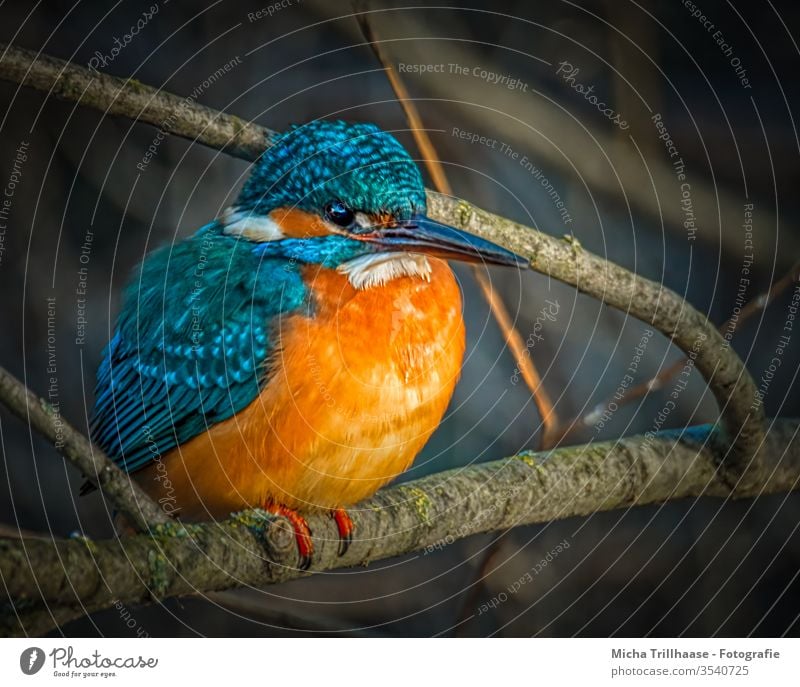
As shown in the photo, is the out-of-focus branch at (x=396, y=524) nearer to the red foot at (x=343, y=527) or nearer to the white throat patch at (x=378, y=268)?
the red foot at (x=343, y=527)

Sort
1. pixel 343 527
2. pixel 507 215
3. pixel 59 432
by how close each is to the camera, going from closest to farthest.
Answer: pixel 59 432 → pixel 343 527 → pixel 507 215

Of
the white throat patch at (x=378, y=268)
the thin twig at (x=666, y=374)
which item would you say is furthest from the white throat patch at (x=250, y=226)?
the thin twig at (x=666, y=374)

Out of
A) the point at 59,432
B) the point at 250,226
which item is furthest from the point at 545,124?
the point at 59,432

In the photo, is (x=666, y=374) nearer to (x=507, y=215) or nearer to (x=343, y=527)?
(x=507, y=215)

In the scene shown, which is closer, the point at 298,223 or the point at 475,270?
the point at 298,223

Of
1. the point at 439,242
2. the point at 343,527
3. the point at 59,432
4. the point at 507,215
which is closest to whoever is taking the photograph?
the point at 59,432

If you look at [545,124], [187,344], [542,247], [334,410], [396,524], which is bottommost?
[396,524]

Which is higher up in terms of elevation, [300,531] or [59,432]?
[59,432]

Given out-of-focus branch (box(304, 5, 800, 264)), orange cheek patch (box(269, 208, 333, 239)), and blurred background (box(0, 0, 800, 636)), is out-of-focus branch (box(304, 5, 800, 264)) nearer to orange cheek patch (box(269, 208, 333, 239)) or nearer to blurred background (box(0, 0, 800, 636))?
blurred background (box(0, 0, 800, 636))

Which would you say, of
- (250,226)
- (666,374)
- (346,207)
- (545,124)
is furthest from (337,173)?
(666,374)
